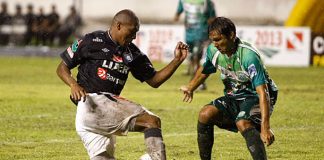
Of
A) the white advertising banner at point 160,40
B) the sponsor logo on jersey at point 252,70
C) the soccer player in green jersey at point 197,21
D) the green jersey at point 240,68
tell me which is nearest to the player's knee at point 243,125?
the green jersey at point 240,68

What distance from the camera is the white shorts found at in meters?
7.84

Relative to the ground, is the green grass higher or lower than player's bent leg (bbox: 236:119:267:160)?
lower

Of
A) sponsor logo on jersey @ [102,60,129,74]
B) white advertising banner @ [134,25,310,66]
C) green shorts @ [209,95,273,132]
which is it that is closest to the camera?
sponsor logo on jersey @ [102,60,129,74]

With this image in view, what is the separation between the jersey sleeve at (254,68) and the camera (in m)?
8.18

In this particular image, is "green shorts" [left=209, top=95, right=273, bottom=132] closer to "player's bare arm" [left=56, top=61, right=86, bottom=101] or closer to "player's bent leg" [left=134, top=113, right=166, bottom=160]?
"player's bent leg" [left=134, top=113, right=166, bottom=160]

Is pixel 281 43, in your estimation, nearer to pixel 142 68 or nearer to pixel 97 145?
pixel 142 68

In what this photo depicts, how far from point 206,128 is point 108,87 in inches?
51.7

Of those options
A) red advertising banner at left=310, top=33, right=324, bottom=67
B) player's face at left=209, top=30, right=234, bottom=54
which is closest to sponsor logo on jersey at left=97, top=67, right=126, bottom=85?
player's face at left=209, top=30, right=234, bottom=54

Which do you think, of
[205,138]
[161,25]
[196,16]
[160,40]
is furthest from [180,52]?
[161,25]

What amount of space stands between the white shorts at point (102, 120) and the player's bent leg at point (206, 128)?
1096mm

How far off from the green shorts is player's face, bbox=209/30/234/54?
0.55 m

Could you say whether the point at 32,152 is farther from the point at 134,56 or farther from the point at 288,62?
the point at 288,62

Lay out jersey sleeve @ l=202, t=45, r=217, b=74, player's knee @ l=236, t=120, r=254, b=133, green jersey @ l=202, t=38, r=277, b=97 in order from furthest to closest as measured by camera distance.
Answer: jersey sleeve @ l=202, t=45, r=217, b=74
player's knee @ l=236, t=120, r=254, b=133
green jersey @ l=202, t=38, r=277, b=97

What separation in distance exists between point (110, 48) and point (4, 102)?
26.2ft
